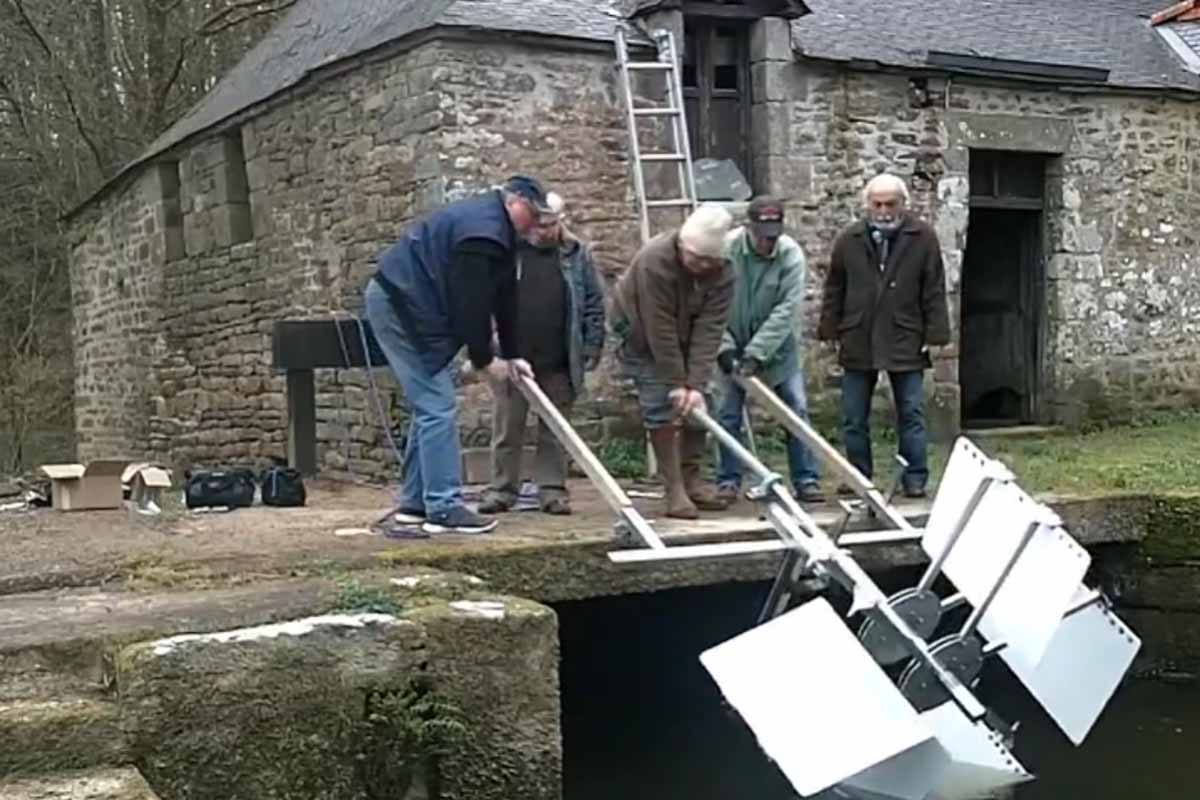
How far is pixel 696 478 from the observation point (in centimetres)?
690

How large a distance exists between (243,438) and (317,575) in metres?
7.52

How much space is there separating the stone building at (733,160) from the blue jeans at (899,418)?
2.37 metres

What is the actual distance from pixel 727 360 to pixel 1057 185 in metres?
5.46

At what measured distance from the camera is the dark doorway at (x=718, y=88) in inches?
391

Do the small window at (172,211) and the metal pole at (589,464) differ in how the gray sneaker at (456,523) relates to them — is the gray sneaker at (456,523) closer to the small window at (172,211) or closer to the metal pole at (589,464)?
the metal pole at (589,464)

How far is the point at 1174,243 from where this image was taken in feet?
38.8

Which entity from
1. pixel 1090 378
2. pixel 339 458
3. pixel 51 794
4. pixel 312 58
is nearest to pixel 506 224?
pixel 51 794

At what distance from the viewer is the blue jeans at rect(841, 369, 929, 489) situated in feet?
23.3

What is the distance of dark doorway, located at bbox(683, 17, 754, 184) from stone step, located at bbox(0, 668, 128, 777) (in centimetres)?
693

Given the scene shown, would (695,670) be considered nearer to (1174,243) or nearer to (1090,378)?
(1090,378)

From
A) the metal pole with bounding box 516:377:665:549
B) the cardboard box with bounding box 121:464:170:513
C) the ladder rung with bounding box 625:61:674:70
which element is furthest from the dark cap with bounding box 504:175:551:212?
the ladder rung with bounding box 625:61:674:70

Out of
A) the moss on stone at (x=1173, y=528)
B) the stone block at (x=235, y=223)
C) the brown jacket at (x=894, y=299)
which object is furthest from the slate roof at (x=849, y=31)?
the moss on stone at (x=1173, y=528)

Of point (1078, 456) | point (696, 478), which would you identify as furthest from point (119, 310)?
point (1078, 456)

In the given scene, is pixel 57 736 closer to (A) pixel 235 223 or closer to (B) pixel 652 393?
(B) pixel 652 393
